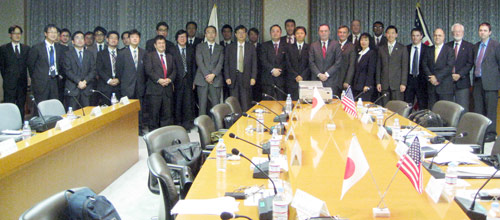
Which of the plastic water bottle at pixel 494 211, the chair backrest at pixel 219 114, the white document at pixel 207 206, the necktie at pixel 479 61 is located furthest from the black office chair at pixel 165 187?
the necktie at pixel 479 61

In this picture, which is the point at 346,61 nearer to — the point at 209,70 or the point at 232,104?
the point at 209,70

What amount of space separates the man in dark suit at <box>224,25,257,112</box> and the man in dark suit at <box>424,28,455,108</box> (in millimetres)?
2371

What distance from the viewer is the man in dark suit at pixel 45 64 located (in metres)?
6.66

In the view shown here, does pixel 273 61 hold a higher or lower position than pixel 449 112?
higher

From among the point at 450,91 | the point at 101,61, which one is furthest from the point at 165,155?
Answer: the point at 450,91

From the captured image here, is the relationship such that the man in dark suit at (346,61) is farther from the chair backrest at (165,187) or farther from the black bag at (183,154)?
the chair backrest at (165,187)

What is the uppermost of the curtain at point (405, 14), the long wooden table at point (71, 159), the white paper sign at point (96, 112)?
the curtain at point (405, 14)

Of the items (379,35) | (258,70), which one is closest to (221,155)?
(258,70)

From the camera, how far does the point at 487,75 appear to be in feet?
21.1

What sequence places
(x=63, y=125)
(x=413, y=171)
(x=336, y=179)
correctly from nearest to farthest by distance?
(x=413, y=171) < (x=336, y=179) < (x=63, y=125)

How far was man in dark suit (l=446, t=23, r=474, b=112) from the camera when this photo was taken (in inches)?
258

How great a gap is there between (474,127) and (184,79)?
4444mm

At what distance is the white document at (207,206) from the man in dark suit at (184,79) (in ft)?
17.2

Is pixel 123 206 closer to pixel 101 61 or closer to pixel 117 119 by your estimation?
pixel 117 119
